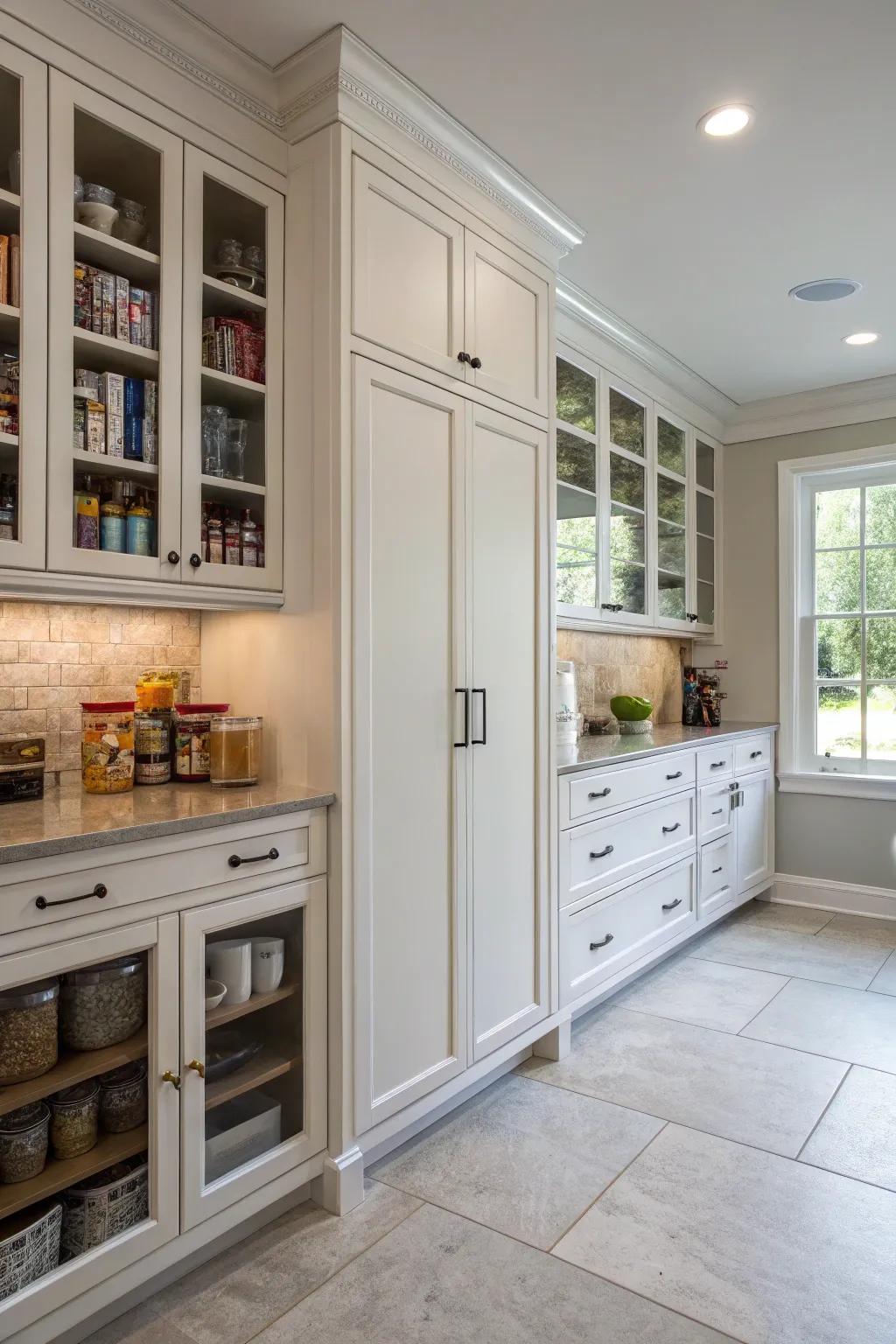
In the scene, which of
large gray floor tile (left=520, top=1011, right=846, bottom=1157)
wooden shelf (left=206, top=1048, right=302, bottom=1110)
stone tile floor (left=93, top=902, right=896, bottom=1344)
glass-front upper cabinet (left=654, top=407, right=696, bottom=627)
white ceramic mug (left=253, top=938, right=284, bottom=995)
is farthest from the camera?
glass-front upper cabinet (left=654, top=407, right=696, bottom=627)

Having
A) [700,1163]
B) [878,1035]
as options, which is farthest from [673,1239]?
[878,1035]

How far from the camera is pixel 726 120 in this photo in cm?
228

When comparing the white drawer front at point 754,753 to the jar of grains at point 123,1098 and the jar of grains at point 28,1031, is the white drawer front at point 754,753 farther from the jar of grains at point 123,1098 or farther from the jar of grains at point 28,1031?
the jar of grains at point 28,1031

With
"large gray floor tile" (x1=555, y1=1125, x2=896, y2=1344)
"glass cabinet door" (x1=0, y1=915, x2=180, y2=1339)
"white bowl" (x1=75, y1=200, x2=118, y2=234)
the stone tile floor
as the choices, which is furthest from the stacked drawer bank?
"white bowl" (x1=75, y1=200, x2=118, y2=234)

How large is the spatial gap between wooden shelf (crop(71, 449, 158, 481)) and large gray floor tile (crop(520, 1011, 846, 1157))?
6.77ft

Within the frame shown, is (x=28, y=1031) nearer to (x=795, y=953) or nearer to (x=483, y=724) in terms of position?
(x=483, y=724)

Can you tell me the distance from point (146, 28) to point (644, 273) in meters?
1.92

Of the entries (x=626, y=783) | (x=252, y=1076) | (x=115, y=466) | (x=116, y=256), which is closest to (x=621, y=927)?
(x=626, y=783)

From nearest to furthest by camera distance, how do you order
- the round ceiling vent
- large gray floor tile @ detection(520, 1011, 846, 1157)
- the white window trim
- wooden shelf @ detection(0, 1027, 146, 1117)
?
wooden shelf @ detection(0, 1027, 146, 1117) < large gray floor tile @ detection(520, 1011, 846, 1157) < the round ceiling vent < the white window trim

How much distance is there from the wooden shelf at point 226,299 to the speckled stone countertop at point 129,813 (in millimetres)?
1123

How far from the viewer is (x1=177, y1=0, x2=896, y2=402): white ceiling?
75.5 inches

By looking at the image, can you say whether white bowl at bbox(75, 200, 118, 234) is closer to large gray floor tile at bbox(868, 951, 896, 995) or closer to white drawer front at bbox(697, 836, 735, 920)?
white drawer front at bbox(697, 836, 735, 920)

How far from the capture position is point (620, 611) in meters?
3.83

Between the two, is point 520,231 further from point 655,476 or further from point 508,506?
point 655,476
